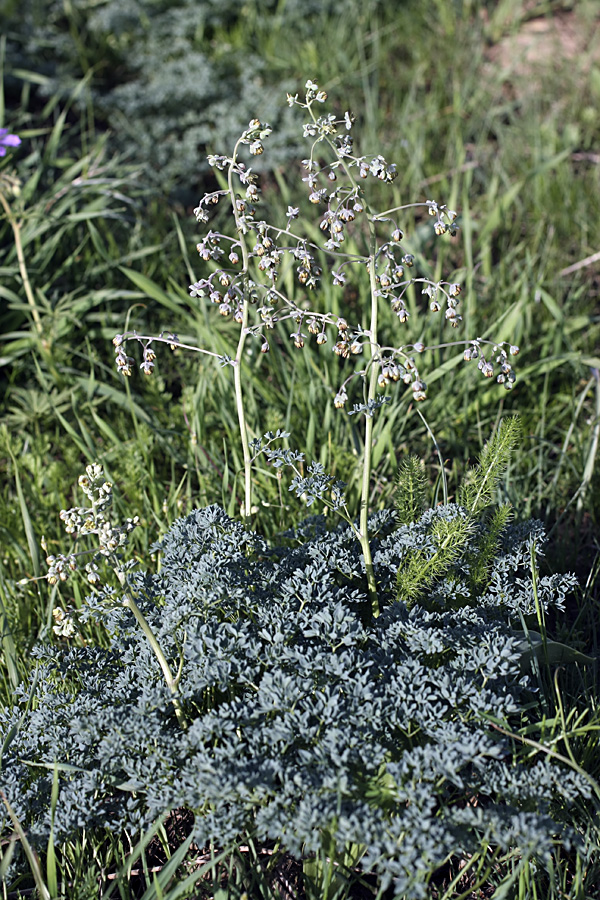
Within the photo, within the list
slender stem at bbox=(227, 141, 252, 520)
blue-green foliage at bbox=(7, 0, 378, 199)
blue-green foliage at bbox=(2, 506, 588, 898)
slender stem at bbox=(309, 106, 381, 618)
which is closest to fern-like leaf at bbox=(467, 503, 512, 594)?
blue-green foliage at bbox=(2, 506, 588, 898)

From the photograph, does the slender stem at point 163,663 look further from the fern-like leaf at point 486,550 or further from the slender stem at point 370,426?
the fern-like leaf at point 486,550

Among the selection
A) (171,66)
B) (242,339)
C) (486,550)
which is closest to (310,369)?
(242,339)

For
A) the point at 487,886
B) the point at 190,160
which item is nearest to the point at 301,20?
the point at 190,160

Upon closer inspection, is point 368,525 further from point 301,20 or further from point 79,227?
point 301,20

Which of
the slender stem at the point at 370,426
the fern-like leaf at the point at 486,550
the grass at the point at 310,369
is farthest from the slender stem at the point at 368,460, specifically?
the grass at the point at 310,369

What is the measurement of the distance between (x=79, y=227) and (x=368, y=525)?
2.37m

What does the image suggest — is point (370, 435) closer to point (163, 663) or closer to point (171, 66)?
point (163, 663)

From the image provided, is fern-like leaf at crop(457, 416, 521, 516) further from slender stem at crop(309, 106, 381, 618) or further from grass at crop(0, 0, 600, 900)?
grass at crop(0, 0, 600, 900)

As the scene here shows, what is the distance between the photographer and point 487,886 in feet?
6.27

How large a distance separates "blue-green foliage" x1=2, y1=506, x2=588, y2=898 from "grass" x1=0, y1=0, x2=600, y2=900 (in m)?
0.16

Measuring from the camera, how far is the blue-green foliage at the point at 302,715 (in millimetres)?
1605

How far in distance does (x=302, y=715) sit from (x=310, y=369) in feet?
4.63

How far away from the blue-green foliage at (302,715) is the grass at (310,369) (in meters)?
0.16

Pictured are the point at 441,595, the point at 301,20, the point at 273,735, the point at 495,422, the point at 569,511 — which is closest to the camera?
the point at 273,735
